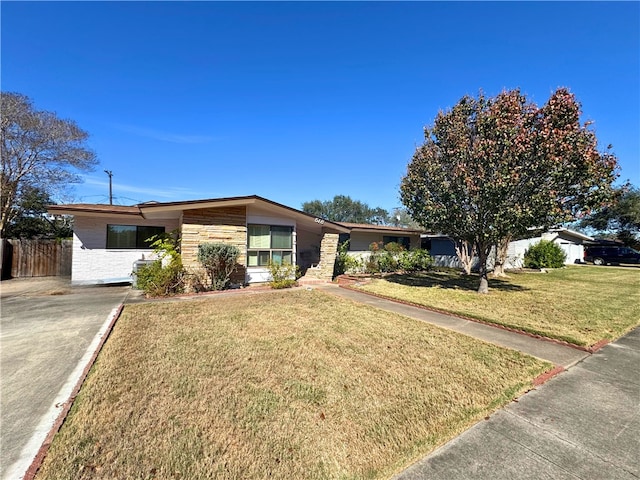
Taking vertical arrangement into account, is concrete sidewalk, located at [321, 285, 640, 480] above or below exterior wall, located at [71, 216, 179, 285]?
below

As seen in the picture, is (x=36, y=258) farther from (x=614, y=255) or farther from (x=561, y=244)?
(x=614, y=255)

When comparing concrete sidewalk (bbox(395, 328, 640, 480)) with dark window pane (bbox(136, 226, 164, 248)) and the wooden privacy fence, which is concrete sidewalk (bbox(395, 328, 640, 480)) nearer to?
dark window pane (bbox(136, 226, 164, 248))

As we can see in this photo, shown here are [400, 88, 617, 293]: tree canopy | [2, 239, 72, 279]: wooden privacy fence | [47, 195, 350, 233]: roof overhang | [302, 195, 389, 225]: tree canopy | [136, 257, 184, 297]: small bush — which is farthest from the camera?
[302, 195, 389, 225]: tree canopy

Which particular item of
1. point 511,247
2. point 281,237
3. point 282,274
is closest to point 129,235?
point 281,237

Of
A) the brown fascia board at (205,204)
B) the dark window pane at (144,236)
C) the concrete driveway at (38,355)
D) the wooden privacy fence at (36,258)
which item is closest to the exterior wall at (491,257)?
the brown fascia board at (205,204)

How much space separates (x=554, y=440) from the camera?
2562mm

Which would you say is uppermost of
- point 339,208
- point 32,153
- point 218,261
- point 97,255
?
point 339,208

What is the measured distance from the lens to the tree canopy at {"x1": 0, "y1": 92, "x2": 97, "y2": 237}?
620 inches

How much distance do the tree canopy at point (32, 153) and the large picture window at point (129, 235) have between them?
10093 millimetres

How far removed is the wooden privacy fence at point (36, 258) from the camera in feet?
40.6

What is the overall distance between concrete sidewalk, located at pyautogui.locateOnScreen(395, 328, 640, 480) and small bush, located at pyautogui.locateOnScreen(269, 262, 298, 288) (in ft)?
27.2

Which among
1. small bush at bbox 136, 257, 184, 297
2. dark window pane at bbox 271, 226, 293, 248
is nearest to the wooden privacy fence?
small bush at bbox 136, 257, 184, 297

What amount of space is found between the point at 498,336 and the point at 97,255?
14.3 m

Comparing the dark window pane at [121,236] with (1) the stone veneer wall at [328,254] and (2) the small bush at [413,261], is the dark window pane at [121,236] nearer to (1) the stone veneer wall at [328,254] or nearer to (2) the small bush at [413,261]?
(1) the stone veneer wall at [328,254]
